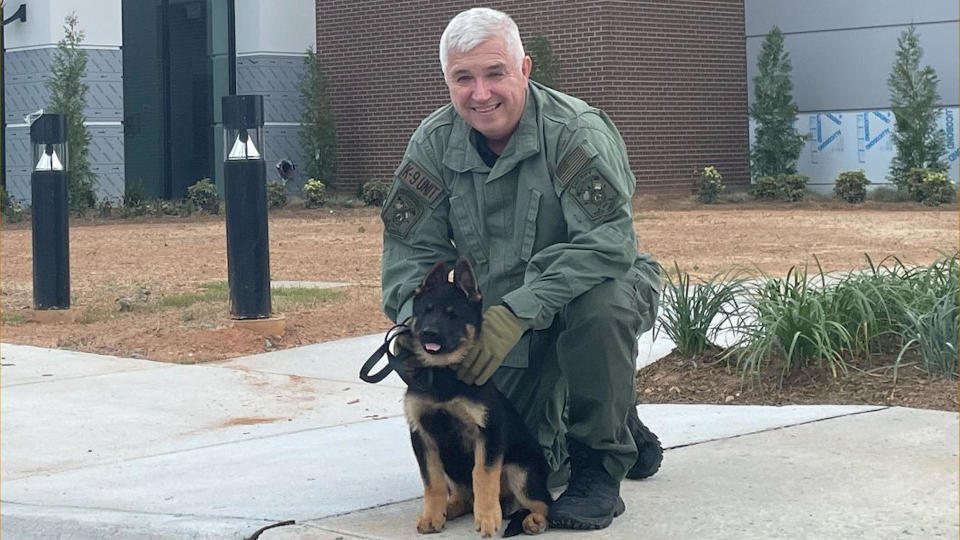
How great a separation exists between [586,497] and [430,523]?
0.48m

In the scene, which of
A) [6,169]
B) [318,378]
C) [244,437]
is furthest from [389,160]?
[244,437]

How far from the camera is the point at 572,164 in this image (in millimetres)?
4074

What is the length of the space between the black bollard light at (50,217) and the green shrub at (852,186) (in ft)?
45.2

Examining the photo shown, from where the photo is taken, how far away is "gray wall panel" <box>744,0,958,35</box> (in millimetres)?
22469

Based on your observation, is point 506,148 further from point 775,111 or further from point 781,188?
point 775,111

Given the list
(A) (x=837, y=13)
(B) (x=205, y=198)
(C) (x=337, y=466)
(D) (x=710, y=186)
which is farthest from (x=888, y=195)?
(C) (x=337, y=466)

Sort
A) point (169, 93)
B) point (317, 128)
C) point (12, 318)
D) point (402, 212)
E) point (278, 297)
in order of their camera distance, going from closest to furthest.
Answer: point (402, 212), point (12, 318), point (278, 297), point (317, 128), point (169, 93)

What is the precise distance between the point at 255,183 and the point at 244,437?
275cm

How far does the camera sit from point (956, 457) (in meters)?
4.69

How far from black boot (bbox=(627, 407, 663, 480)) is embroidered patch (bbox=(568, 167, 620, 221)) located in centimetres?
82

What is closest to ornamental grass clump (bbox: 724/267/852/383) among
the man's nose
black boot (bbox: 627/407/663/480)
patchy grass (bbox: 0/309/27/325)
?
black boot (bbox: 627/407/663/480)

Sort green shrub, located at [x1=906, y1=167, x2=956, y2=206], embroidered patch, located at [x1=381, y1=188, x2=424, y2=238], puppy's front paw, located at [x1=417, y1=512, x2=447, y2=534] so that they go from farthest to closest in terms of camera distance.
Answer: green shrub, located at [x1=906, y1=167, x2=956, y2=206] → embroidered patch, located at [x1=381, y1=188, x2=424, y2=238] → puppy's front paw, located at [x1=417, y1=512, x2=447, y2=534]

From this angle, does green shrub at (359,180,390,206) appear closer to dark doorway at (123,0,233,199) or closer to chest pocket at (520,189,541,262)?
dark doorway at (123,0,233,199)

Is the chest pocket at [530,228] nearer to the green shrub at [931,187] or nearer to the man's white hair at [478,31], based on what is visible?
the man's white hair at [478,31]
